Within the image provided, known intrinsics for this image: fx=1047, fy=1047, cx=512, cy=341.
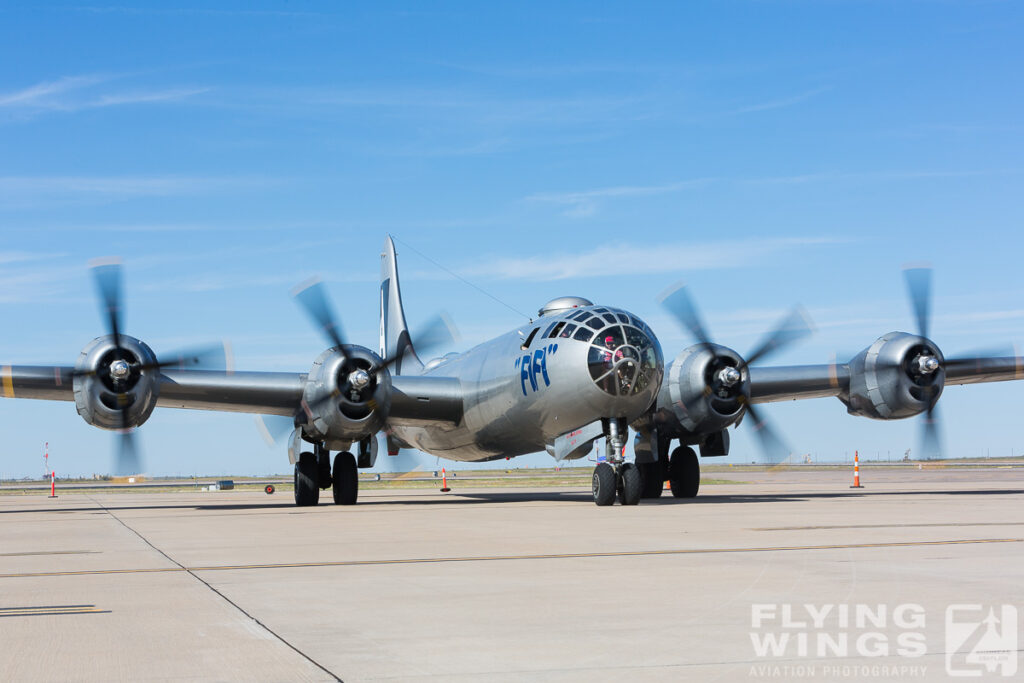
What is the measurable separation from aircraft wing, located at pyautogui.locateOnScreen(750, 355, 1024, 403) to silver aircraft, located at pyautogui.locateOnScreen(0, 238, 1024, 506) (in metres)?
0.04

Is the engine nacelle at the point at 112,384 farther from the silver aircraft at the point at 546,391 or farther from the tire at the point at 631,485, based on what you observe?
the tire at the point at 631,485

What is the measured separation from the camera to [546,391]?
864 inches

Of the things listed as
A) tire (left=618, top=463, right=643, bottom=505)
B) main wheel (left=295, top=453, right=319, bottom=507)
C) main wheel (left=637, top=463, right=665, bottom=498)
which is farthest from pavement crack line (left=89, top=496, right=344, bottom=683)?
main wheel (left=637, top=463, right=665, bottom=498)

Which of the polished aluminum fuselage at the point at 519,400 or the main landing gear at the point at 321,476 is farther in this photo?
the main landing gear at the point at 321,476

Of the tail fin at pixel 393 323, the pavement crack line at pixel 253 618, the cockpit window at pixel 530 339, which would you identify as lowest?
the pavement crack line at pixel 253 618

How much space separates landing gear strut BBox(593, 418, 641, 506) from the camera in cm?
2019

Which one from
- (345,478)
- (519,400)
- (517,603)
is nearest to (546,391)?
(519,400)

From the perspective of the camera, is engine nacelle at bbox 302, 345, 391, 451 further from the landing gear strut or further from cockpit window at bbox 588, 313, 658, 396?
the landing gear strut

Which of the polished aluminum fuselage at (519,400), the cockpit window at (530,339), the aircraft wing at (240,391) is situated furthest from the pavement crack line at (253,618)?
the cockpit window at (530,339)

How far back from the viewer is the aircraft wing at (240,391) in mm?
22328

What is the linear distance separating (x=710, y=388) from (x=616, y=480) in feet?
13.8

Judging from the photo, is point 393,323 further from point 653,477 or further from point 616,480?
point 616,480

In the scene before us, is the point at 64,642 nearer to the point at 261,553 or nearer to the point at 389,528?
the point at 261,553

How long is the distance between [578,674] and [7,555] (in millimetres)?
9180
